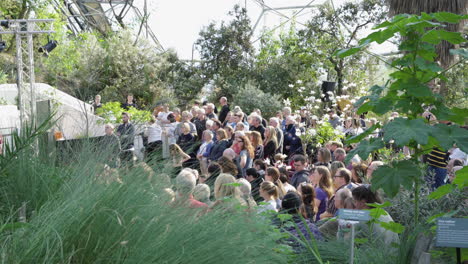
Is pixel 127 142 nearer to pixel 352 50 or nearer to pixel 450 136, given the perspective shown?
pixel 352 50

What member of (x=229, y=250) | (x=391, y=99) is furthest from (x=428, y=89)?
(x=229, y=250)

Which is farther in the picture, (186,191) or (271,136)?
(271,136)

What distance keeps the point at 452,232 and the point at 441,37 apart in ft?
3.69

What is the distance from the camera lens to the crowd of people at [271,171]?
12.2 ft

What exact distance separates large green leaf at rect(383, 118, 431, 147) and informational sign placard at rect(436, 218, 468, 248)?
39cm

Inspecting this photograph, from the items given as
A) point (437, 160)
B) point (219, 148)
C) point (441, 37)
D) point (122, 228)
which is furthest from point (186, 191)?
point (219, 148)

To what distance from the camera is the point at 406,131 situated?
2.94 meters

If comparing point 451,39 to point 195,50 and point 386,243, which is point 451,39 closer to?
point 386,243

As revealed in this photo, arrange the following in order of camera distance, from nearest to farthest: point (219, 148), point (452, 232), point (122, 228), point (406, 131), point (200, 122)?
point (122, 228) → point (452, 232) → point (406, 131) → point (219, 148) → point (200, 122)

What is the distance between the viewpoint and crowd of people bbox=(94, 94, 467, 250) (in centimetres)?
372

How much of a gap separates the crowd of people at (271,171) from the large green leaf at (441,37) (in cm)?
46

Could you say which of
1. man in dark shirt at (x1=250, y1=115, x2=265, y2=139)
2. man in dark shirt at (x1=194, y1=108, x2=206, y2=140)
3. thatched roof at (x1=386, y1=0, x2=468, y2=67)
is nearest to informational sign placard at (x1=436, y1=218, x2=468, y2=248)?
man in dark shirt at (x1=250, y1=115, x2=265, y2=139)

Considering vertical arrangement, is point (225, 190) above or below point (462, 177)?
below

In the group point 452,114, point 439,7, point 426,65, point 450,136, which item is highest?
point 439,7
